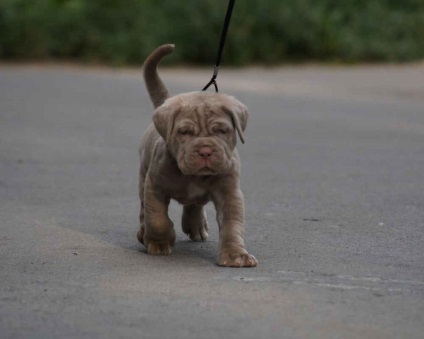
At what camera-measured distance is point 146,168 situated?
708cm

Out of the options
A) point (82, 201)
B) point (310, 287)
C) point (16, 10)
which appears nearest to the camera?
point (310, 287)

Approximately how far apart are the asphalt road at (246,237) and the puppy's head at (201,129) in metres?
0.58

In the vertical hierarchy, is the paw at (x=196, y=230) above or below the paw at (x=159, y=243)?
below

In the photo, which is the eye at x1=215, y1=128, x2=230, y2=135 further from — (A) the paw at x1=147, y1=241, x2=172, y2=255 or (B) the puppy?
(A) the paw at x1=147, y1=241, x2=172, y2=255

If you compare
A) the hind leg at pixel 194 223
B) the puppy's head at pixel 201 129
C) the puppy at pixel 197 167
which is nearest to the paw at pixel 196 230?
the hind leg at pixel 194 223

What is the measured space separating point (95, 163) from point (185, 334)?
6519 millimetres

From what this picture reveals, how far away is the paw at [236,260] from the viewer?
648cm

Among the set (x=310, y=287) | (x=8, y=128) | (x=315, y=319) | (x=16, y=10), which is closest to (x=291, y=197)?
(x=310, y=287)

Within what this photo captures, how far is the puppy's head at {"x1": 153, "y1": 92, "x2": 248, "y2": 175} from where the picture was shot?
6391 millimetres

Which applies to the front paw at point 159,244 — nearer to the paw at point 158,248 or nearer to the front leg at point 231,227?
the paw at point 158,248

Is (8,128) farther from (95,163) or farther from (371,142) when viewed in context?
(371,142)

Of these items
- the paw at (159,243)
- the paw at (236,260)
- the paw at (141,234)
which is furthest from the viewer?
the paw at (141,234)

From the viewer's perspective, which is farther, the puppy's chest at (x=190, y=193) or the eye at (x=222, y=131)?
the puppy's chest at (x=190, y=193)

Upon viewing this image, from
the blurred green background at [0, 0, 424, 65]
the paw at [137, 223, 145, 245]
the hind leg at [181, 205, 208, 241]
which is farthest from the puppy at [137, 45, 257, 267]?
the blurred green background at [0, 0, 424, 65]
